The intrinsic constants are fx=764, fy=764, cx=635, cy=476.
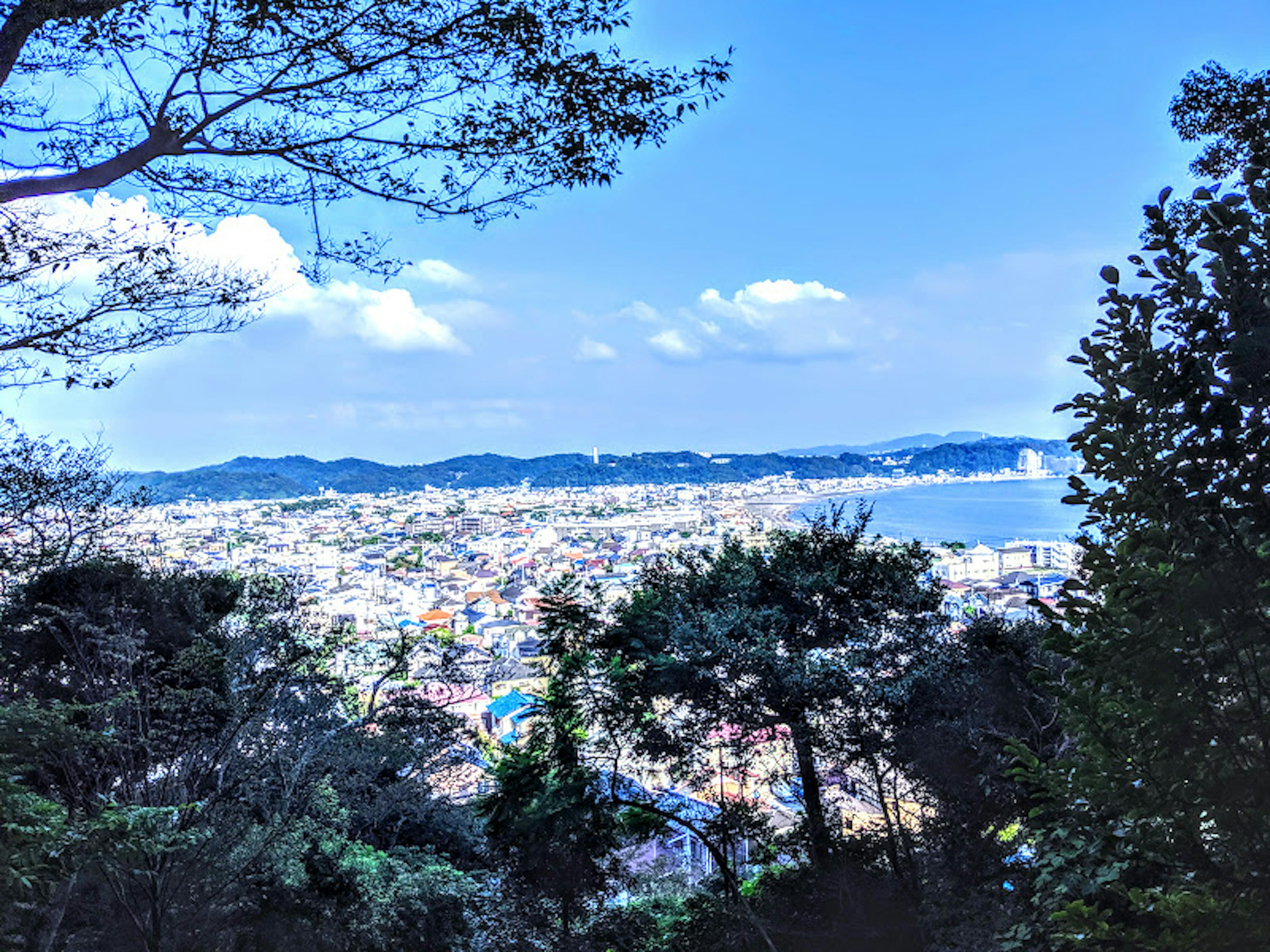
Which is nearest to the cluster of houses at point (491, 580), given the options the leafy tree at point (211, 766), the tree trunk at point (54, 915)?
the leafy tree at point (211, 766)

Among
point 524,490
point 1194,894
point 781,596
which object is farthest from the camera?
point 524,490

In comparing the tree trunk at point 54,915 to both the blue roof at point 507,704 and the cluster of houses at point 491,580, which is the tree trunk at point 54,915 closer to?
the cluster of houses at point 491,580

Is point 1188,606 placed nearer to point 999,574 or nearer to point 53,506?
point 53,506

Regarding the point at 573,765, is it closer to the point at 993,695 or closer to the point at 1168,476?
the point at 993,695

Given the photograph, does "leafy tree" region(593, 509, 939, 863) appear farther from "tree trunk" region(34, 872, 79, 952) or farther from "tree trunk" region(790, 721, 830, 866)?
"tree trunk" region(34, 872, 79, 952)

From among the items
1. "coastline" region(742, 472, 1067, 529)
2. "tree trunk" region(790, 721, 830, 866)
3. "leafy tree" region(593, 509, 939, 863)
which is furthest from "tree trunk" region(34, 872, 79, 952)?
"coastline" region(742, 472, 1067, 529)

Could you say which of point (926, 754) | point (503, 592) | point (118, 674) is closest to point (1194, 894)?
point (926, 754)
